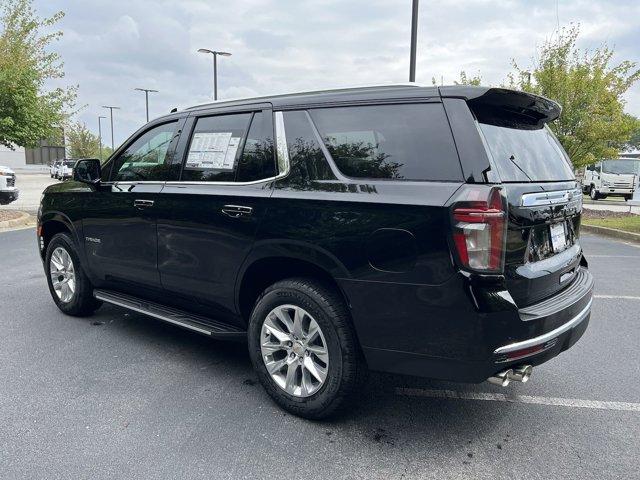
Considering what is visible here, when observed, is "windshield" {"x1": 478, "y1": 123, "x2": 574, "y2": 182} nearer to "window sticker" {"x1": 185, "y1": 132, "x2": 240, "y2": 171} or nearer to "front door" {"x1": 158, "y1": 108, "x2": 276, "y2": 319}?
"front door" {"x1": 158, "y1": 108, "x2": 276, "y2": 319}

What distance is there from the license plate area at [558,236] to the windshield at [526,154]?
27cm

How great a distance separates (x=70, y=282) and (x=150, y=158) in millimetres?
1671

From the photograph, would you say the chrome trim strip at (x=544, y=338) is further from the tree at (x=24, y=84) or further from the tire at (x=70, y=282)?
the tree at (x=24, y=84)

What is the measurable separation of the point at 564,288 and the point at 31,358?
149 inches

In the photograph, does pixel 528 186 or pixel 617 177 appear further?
pixel 617 177

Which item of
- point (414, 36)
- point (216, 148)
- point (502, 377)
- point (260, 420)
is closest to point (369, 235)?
point (502, 377)

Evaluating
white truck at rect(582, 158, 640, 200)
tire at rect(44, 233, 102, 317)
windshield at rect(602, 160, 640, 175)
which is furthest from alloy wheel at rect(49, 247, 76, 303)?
windshield at rect(602, 160, 640, 175)

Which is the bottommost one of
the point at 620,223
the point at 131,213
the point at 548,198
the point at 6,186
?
the point at 620,223

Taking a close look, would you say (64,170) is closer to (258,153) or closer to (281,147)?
(258,153)

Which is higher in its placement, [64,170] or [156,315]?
[64,170]

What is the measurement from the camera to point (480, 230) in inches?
92.9

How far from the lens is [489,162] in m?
2.46

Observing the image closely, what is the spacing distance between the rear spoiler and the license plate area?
616 mm

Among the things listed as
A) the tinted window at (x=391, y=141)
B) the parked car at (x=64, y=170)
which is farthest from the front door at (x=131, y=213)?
the parked car at (x=64, y=170)
